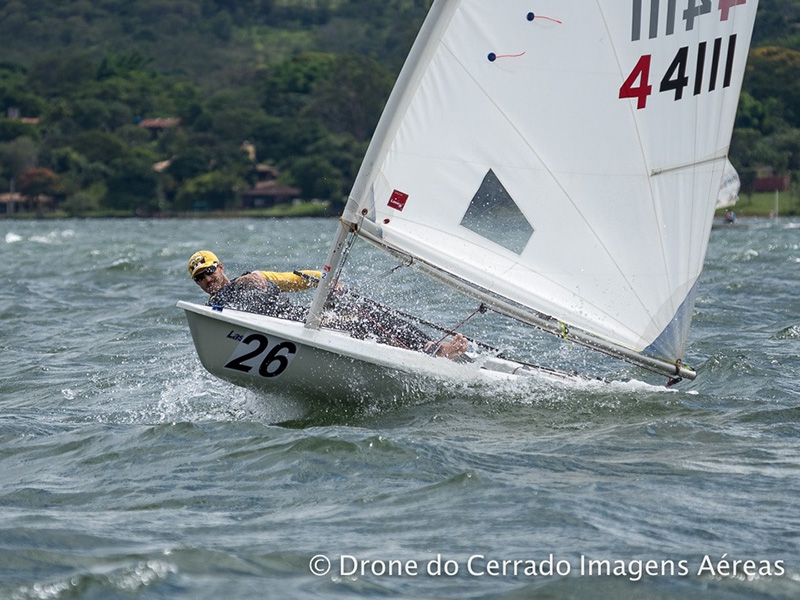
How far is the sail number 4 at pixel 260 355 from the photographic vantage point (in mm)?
7473

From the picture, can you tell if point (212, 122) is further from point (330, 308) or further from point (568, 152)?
point (568, 152)

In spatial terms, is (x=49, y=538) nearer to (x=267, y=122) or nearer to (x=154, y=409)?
(x=154, y=409)

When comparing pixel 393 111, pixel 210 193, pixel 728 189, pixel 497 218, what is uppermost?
pixel 393 111

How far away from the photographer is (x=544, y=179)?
7.62m

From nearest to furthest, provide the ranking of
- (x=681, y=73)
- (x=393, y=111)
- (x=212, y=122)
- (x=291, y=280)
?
1. (x=393, y=111)
2. (x=681, y=73)
3. (x=291, y=280)
4. (x=212, y=122)

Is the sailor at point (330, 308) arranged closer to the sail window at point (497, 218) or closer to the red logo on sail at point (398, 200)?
the sail window at point (497, 218)

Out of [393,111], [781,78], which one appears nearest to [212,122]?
[781,78]

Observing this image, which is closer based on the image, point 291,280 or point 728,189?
point 291,280

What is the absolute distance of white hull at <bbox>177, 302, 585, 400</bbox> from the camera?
24.5ft

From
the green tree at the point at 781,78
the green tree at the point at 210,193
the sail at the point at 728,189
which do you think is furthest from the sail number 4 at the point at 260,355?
the green tree at the point at 781,78

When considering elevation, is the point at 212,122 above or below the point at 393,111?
below

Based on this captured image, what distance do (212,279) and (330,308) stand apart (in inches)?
29.3

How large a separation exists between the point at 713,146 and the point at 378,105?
296 ft

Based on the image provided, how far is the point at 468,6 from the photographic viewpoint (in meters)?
7.18
